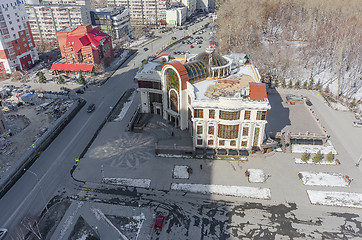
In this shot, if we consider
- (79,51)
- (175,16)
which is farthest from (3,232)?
(175,16)

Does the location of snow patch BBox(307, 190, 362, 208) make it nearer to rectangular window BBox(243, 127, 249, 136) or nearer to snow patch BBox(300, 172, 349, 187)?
snow patch BBox(300, 172, 349, 187)

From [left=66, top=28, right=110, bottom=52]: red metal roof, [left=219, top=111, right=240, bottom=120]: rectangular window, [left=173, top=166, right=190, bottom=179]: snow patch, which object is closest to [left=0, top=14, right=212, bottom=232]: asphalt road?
[left=66, top=28, right=110, bottom=52]: red metal roof

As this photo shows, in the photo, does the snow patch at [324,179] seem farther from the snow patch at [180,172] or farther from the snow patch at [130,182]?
the snow patch at [130,182]

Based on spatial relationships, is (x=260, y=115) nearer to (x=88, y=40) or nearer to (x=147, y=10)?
(x=88, y=40)

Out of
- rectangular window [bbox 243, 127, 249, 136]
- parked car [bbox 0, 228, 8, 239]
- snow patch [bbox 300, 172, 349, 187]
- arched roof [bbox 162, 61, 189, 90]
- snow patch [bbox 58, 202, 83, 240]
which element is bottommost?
snow patch [bbox 58, 202, 83, 240]

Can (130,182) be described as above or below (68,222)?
above

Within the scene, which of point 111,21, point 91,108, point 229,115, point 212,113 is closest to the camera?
point 229,115

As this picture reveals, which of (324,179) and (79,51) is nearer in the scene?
(324,179)
